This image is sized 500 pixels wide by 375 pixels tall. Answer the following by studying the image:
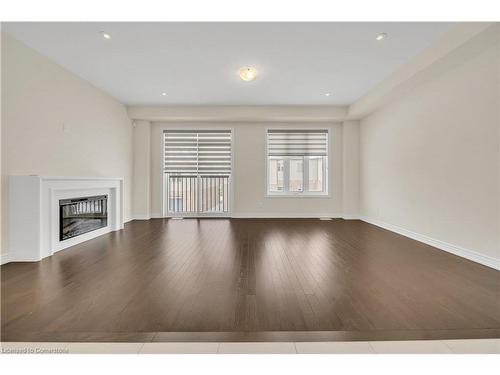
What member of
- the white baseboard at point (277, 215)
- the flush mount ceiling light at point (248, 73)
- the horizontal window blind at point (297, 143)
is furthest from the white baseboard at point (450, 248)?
the flush mount ceiling light at point (248, 73)

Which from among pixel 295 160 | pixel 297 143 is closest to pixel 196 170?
pixel 295 160

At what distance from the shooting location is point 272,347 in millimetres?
1524

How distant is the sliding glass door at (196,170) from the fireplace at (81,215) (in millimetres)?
2239

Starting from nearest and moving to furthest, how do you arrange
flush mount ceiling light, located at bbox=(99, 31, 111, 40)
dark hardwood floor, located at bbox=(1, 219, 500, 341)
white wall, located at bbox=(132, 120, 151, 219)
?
dark hardwood floor, located at bbox=(1, 219, 500, 341) < flush mount ceiling light, located at bbox=(99, 31, 111, 40) < white wall, located at bbox=(132, 120, 151, 219)

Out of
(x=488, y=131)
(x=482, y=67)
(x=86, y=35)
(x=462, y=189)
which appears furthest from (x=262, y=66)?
(x=462, y=189)

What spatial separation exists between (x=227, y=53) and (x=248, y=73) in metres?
0.64

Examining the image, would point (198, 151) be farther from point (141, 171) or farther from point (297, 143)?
point (297, 143)

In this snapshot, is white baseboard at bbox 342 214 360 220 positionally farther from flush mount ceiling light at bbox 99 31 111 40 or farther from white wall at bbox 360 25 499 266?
flush mount ceiling light at bbox 99 31 111 40

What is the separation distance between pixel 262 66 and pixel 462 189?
3501 mm

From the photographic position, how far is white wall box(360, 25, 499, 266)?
10.0 feet

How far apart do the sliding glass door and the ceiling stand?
5.88 ft

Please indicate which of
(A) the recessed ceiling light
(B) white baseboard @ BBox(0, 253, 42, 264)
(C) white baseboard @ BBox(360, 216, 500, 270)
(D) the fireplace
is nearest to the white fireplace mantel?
(B) white baseboard @ BBox(0, 253, 42, 264)
